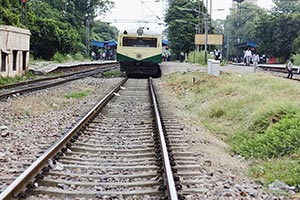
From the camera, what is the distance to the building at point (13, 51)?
22.4 meters

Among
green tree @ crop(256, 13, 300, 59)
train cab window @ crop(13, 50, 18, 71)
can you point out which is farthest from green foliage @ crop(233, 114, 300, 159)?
green tree @ crop(256, 13, 300, 59)

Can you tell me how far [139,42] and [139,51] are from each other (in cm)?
76

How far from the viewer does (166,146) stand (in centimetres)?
→ 844

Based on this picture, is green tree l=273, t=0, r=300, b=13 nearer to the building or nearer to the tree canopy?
the tree canopy

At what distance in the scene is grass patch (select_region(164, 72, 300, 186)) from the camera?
7731mm

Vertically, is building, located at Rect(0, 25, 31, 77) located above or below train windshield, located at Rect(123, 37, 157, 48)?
below

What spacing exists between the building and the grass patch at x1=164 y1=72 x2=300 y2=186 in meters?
8.52

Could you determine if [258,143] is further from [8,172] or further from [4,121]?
[4,121]

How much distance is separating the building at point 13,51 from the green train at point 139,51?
5.58m

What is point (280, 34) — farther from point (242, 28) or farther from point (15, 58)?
point (15, 58)

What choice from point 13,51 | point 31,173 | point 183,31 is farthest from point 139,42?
point 183,31

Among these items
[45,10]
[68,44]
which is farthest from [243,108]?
[45,10]

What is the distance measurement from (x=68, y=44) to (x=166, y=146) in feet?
145

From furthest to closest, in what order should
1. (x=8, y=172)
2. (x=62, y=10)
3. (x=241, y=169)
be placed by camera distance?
(x=62, y=10)
(x=241, y=169)
(x=8, y=172)
